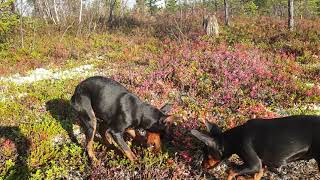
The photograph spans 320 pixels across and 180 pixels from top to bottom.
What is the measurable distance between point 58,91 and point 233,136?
6.82 metres

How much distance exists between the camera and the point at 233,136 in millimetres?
5934

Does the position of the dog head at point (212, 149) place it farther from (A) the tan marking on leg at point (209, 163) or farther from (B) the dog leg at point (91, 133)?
(B) the dog leg at point (91, 133)

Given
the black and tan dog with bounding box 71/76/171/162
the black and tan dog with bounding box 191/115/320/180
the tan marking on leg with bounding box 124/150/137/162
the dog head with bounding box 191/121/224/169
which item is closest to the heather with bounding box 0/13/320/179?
the tan marking on leg with bounding box 124/150/137/162

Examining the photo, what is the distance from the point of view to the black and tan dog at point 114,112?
6691mm

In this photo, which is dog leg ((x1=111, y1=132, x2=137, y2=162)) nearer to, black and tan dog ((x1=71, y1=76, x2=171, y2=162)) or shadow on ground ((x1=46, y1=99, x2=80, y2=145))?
black and tan dog ((x1=71, y1=76, x2=171, y2=162))

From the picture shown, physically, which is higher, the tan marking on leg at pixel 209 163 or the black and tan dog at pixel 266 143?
the black and tan dog at pixel 266 143

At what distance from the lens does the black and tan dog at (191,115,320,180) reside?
5371mm

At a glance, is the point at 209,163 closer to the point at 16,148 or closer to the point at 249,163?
the point at 249,163

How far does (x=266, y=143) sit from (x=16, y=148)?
16.7 feet

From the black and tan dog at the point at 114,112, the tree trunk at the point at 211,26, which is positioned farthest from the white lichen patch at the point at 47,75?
the tree trunk at the point at 211,26

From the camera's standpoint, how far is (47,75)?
14523mm

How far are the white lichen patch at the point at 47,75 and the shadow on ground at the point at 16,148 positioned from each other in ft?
17.9

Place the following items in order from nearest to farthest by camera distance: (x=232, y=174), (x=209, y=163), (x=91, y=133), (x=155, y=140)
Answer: (x=232, y=174) < (x=209, y=163) < (x=155, y=140) < (x=91, y=133)

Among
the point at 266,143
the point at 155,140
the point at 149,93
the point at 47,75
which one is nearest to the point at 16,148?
the point at 155,140
